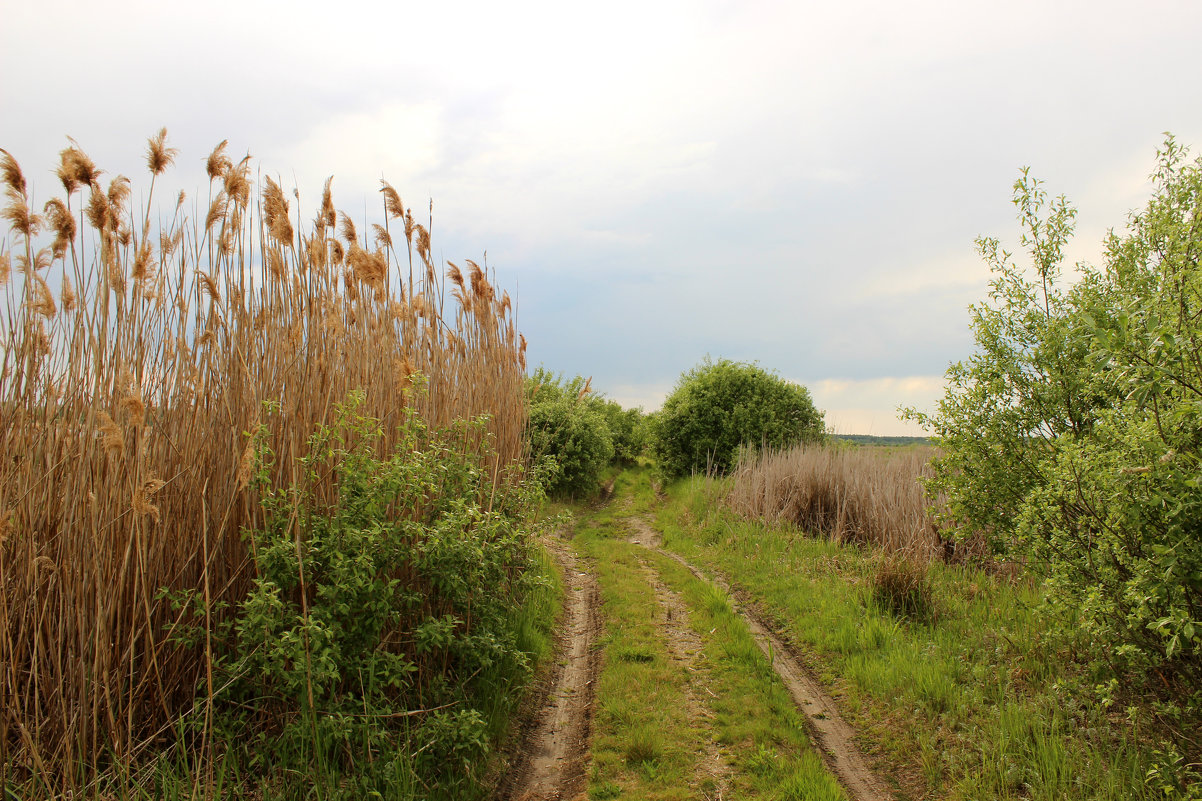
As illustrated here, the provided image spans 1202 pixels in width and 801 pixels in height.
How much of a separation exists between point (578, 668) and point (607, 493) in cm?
1113

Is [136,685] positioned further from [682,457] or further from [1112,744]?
[682,457]

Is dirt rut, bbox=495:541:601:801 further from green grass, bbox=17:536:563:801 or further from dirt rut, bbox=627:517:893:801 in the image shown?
dirt rut, bbox=627:517:893:801

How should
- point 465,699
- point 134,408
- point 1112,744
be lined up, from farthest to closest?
1. point 465,699
2. point 1112,744
3. point 134,408

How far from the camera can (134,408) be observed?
8.18 ft

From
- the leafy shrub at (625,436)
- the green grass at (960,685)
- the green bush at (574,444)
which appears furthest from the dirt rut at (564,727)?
the leafy shrub at (625,436)

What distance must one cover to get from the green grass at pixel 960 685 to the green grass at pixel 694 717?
534mm

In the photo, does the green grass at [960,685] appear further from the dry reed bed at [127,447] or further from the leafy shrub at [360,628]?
the dry reed bed at [127,447]

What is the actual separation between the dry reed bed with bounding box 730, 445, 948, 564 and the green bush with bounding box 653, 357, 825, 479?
380 cm

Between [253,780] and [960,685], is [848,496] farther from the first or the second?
[253,780]

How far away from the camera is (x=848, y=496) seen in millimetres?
8922

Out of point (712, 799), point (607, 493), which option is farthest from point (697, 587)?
point (607, 493)

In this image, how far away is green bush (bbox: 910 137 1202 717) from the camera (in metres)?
2.94

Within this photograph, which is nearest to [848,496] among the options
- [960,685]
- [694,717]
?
[960,685]

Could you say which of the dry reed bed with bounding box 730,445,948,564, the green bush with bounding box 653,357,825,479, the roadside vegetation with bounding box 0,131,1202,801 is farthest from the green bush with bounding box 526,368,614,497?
the roadside vegetation with bounding box 0,131,1202,801
